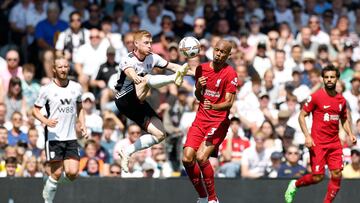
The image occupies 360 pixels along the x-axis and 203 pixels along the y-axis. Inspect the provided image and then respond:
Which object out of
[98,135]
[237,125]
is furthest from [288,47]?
[98,135]

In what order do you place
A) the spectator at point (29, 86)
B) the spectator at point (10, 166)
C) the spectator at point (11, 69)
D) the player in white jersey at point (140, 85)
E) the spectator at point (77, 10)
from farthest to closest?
the spectator at point (77, 10)
the spectator at point (11, 69)
the spectator at point (29, 86)
the spectator at point (10, 166)
the player in white jersey at point (140, 85)

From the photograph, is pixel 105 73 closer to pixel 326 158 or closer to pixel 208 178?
pixel 326 158

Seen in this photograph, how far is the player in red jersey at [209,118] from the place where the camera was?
17.3 metres

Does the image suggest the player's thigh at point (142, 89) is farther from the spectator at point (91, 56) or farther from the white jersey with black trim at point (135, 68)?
the spectator at point (91, 56)

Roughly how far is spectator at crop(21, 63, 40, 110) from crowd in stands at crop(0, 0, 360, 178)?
0.9 inches

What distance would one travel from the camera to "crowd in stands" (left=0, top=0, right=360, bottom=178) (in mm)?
21859

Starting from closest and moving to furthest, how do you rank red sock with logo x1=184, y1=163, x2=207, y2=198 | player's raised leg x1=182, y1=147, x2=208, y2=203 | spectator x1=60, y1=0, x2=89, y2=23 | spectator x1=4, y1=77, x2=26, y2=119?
player's raised leg x1=182, y1=147, x2=208, y2=203 → red sock with logo x1=184, y1=163, x2=207, y2=198 → spectator x1=4, y1=77, x2=26, y2=119 → spectator x1=60, y1=0, x2=89, y2=23

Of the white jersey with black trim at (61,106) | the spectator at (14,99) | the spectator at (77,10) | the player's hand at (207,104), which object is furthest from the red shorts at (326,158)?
the spectator at (77,10)

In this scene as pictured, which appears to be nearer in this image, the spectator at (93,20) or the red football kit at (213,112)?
the red football kit at (213,112)

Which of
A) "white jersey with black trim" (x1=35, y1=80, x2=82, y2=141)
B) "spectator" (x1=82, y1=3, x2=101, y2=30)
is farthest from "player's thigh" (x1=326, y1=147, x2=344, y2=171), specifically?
"spectator" (x1=82, y1=3, x2=101, y2=30)

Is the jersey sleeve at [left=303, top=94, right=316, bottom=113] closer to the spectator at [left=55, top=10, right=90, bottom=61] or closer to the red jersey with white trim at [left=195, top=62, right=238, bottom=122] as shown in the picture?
the red jersey with white trim at [left=195, top=62, right=238, bottom=122]

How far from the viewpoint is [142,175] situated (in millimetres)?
21234

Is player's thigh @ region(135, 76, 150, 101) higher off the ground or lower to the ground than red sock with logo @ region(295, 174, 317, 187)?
higher

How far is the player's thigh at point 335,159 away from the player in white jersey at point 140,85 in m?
2.57
